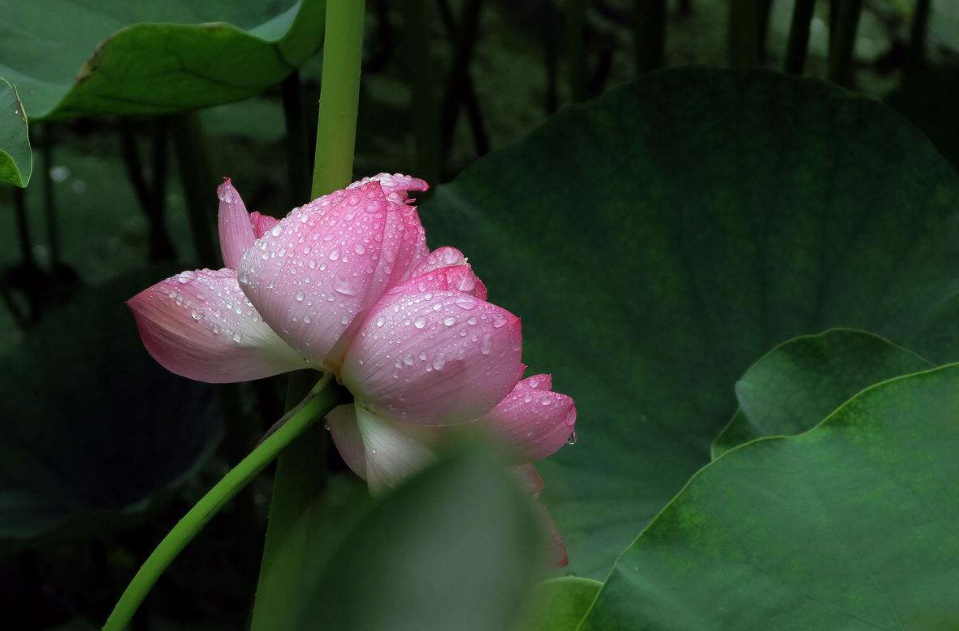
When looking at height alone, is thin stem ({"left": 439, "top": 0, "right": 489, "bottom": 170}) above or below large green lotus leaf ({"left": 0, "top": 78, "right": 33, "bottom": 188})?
below

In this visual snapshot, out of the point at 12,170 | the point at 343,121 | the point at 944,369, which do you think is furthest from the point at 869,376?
the point at 12,170

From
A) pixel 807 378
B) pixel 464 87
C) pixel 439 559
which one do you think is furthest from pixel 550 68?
pixel 439 559

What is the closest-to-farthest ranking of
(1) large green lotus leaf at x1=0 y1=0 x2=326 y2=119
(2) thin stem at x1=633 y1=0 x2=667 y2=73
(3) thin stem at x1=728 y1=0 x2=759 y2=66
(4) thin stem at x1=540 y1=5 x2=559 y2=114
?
(1) large green lotus leaf at x1=0 y1=0 x2=326 y2=119
(3) thin stem at x1=728 y1=0 x2=759 y2=66
(2) thin stem at x1=633 y1=0 x2=667 y2=73
(4) thin stem at x1=540 y1=5 x2=559 y2=114

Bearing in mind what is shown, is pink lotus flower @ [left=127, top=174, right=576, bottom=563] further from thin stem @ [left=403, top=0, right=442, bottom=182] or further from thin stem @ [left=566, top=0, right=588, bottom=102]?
thin stem @ [left=566, top=0, right=588, bottom=102]

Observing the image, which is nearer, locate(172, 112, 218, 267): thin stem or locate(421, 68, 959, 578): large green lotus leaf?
locate(421, 68, 959, 578): large green lotus leaf

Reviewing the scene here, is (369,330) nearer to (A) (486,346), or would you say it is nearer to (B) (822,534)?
(A) (486,346)

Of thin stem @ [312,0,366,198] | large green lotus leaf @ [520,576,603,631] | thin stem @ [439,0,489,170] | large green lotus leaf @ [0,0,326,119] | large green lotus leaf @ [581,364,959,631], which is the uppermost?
thin stem @ [312,0,366,198]

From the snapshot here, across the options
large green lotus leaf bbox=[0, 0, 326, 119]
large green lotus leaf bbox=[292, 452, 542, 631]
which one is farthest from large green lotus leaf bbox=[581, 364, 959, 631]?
large green lotus leaf bbox=[0, 0, 326, 119]
